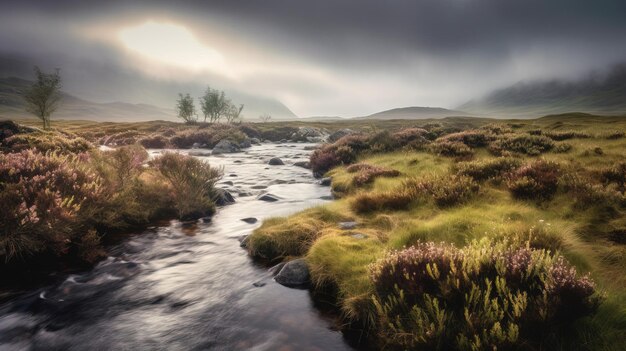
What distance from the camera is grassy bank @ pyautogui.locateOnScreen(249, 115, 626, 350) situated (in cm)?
377

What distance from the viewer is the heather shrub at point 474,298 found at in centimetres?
372

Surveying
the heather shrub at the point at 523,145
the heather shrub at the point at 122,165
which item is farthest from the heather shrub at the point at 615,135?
the heather shrub at the point at 122,165

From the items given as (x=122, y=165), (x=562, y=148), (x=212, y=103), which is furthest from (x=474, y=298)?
(x=212, y=103)

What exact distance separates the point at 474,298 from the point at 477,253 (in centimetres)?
63

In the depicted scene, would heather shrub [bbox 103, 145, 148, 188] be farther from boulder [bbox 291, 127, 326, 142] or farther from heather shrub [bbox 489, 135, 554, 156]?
boulder [bbox 291, 127, 326, 142]

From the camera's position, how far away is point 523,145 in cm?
1655

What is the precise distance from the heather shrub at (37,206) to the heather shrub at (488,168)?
1110 cm

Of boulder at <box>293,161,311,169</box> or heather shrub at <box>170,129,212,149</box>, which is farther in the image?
heather shrub at <box>170,129,212,149</box>

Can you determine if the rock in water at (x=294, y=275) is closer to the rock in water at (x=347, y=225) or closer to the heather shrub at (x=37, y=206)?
the rock in water at (x=347, y=225)

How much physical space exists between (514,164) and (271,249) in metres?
8.87

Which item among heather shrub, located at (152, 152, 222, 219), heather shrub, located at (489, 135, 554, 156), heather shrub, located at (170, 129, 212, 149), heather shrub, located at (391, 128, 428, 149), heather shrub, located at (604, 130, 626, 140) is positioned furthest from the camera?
heather shrub, located at (170, 129, 212, 149)

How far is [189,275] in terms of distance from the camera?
727 cm

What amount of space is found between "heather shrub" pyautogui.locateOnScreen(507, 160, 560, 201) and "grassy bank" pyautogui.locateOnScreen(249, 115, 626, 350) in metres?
0.03

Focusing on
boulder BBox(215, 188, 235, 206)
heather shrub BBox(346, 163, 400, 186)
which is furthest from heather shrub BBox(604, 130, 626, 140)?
boulder BBox(215, 188, 235, 206)
